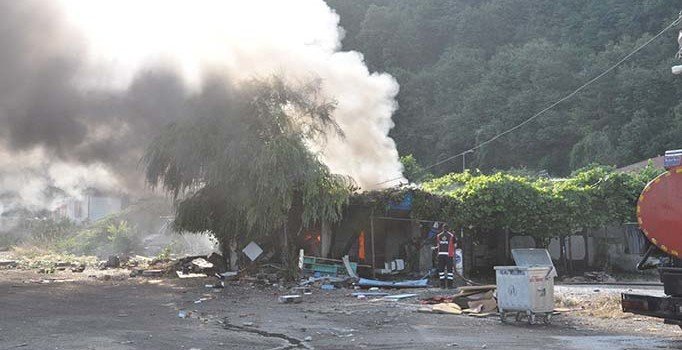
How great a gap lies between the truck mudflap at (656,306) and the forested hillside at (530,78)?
107 feet

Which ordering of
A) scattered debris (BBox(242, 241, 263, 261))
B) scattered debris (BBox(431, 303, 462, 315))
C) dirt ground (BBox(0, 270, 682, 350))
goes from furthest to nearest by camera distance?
scattered debris (BBox(242, 241, 263, 261)) < scattered debris (BBox(431, 303, 462, 315)) < dirt ground (BBox(0, 270, 682, 350))

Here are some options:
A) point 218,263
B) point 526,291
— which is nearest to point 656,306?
point 526,291

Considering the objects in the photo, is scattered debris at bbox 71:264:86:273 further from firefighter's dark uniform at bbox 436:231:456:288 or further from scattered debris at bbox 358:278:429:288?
firefighter's dark uniform at bbox 436:231:456:288

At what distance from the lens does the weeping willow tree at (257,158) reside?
57.3ft

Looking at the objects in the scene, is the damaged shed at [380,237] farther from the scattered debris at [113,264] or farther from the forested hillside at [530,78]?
the forested hillside at [530,78]

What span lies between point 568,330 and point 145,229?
1158 inches

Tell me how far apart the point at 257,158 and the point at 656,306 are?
10844mm

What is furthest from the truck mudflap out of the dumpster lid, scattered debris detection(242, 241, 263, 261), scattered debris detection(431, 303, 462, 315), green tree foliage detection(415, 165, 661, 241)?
scattered debris detection(242, 241, 263, 261)

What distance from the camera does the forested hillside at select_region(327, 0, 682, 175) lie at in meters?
43.2

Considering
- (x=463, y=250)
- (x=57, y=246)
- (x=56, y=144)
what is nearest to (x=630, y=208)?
(x=463, y=250)

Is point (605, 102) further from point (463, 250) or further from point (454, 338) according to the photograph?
point (454, 338)

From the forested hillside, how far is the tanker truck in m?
32.5

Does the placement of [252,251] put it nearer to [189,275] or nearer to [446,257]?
[189,275]

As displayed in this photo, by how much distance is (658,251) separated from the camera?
8.53 meters
